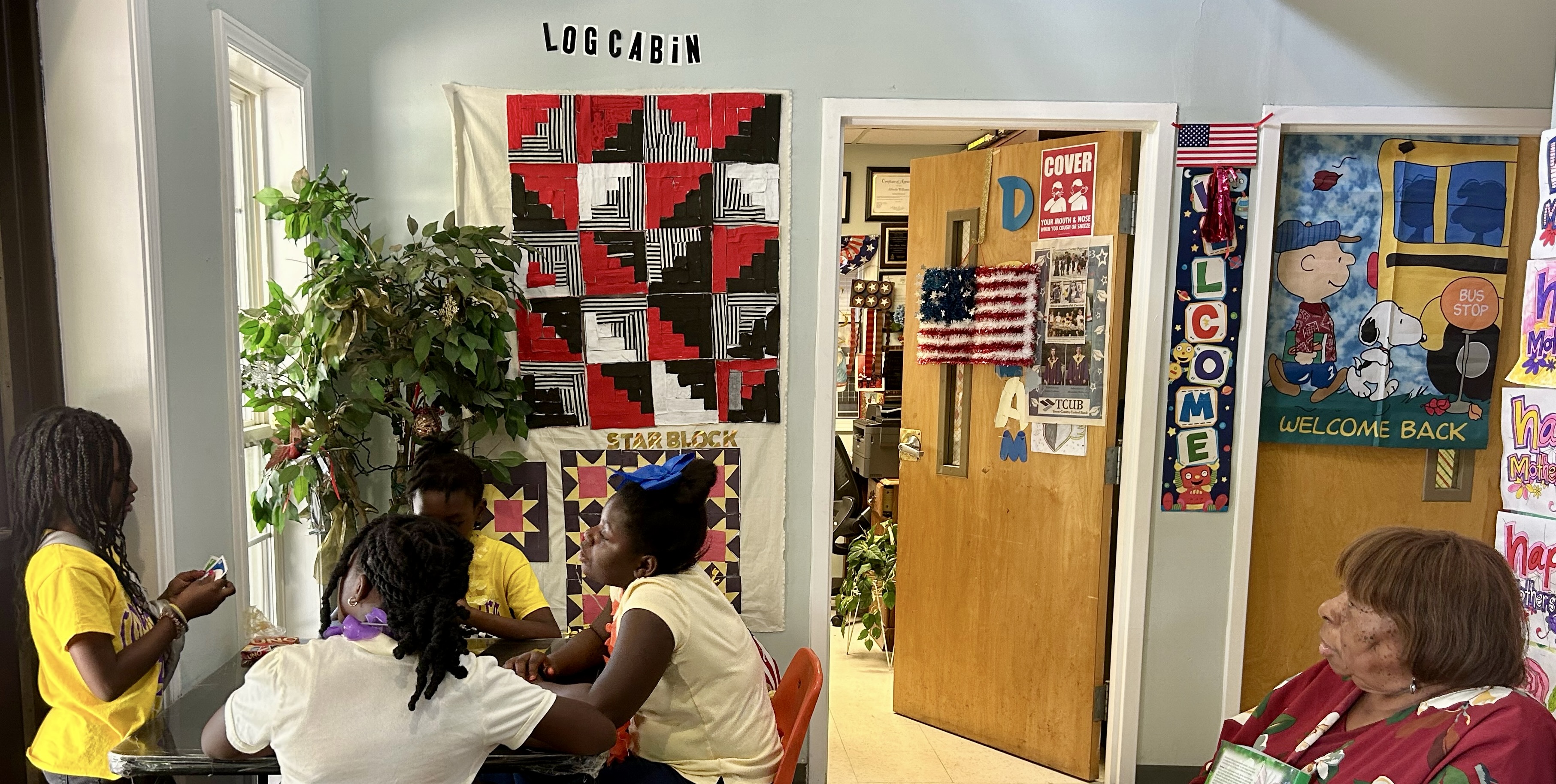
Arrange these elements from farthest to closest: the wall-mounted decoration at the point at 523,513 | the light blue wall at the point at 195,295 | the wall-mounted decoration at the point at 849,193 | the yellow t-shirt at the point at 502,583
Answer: the wall-mounted decoration at the point at 849,193
the wall-mounted decoration at the point at 523,513
the yellow t-shirt at the point at 502,583
the light blue wall at the point at 195,295

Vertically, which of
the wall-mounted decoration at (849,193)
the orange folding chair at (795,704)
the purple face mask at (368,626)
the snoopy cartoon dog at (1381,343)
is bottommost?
the orange folding chair at (795,704)

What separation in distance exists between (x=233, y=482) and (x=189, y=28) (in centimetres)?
101

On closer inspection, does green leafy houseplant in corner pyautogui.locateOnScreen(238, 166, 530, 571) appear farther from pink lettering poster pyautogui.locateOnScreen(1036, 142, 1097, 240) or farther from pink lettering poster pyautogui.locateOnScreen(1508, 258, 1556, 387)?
pink lettering poster pyautogui.locateOnScreen(1508, 258, 1556, 387)

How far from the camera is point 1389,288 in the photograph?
2732mm

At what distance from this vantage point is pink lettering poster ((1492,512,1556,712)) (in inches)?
78.9

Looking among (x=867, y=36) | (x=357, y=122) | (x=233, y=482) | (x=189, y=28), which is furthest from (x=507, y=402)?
(x=867, y=36)

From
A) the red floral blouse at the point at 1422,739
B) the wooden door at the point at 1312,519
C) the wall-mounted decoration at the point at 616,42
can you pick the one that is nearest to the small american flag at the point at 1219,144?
the wooden door at the point at 1312,519

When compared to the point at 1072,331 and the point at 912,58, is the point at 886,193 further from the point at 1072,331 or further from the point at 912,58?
the point at 912,58

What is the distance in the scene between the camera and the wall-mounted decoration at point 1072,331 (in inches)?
115

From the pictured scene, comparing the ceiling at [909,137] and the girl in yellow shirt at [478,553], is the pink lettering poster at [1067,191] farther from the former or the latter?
the girl in yellow shirt at [478,553]

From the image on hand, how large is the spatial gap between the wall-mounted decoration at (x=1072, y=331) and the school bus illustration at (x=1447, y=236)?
78 centimetres

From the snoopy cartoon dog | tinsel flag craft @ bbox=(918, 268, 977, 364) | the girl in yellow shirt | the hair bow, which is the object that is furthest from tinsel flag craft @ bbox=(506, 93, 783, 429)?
the snoopy cartoon dog

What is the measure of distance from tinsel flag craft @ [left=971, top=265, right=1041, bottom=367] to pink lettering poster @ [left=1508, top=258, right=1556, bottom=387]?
50.4 inches

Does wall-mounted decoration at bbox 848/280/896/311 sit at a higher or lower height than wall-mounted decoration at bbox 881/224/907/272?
lower
